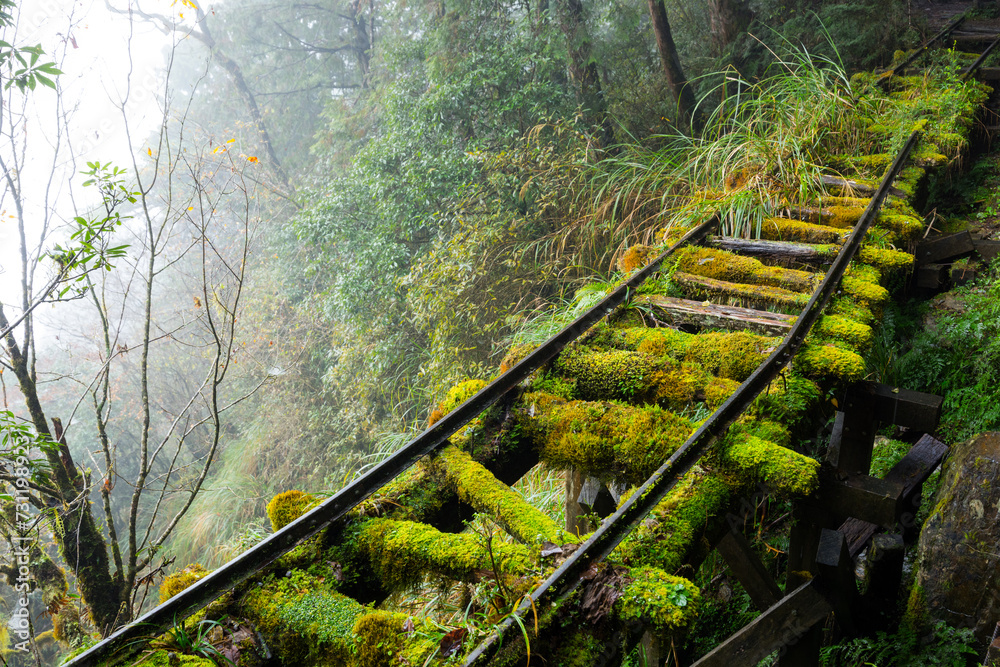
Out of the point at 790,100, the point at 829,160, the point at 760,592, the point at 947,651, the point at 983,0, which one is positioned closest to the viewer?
the point at 947,651

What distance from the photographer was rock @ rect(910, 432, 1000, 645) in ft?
7.79

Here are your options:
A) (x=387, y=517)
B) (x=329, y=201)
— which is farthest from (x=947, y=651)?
(x=329, y=201)

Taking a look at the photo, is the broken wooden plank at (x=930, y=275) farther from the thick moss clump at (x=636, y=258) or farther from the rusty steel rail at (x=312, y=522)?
the rusty steel rail at (x=312, y=522)

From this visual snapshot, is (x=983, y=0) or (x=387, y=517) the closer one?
(x=387, y=517)

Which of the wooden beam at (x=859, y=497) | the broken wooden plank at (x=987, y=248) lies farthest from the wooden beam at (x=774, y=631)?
the broken wooden plank at (x=987, y=248)

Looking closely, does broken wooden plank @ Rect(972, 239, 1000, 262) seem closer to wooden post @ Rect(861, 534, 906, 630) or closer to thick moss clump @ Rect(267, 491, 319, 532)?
wooden post @ Rect(861, 534, 906, 630)

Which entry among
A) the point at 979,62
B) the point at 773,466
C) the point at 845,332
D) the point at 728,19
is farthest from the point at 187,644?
the point at 728,19

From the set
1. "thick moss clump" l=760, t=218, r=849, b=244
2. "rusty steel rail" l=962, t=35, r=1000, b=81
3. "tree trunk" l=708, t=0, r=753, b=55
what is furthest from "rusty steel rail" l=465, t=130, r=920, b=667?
"tree trunk" l=708, t=0, r=753, b=55

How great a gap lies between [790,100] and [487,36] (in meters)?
5.01

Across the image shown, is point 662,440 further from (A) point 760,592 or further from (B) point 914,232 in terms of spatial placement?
(B) point 914,232

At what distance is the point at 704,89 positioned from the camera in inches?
344

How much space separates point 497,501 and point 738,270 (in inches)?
86.8

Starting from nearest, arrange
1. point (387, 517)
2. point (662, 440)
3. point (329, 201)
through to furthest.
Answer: point (387, 517), point (662, 440), point (329, 201)

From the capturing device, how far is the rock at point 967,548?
2375mm
